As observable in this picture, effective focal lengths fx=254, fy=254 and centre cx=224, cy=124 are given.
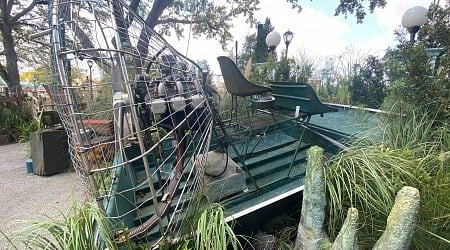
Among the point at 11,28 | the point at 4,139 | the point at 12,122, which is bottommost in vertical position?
the point at 4,139

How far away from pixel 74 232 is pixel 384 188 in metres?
1.89

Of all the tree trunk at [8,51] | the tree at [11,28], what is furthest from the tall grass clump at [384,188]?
the tree trunk at [8,51]

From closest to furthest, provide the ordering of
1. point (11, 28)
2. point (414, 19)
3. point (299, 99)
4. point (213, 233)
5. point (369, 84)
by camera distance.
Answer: point (213, 233)
point (299, 99)
point (414, 19)
point (369, 84)
point (11, 28)

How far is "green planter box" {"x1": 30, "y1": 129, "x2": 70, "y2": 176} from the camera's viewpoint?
4.12 meters

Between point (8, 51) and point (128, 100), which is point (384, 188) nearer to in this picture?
point (128, 100)

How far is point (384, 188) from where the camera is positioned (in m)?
1.71

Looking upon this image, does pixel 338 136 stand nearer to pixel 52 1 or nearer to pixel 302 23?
pixel 52 1

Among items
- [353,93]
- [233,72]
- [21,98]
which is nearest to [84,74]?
[233,72]

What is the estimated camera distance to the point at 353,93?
5887mm

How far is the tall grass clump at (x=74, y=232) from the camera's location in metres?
1.27

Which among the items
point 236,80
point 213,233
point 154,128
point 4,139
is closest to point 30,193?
point 154,128

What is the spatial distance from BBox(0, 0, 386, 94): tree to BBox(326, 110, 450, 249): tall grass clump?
6.38m

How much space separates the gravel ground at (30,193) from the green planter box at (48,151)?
128 mm

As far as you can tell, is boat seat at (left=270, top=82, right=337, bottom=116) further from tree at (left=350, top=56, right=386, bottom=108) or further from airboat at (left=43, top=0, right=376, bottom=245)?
tree at (left=350, top=56, right=386, bottom=108)
